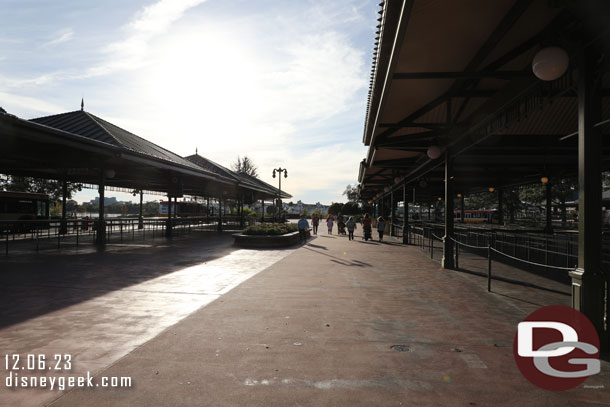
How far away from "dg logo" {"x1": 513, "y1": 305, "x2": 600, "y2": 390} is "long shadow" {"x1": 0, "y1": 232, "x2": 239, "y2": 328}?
6.75 meters

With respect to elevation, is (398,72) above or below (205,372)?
above

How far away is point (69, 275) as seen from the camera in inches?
356

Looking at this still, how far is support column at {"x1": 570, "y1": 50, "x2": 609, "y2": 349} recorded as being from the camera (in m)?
4.54

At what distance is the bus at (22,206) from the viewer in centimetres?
2563

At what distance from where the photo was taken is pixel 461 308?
6.25 m

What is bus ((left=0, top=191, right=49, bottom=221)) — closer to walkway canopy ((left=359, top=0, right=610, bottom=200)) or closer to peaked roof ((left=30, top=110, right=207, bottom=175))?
peaked roof ((left=30, top=110, right=207, bottom=175))

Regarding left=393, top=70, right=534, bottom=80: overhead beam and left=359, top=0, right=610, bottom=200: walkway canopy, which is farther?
left=393, top=70, right=534, bottom=80: overhead beam

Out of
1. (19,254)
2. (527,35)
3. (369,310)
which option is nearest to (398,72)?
(527,35)

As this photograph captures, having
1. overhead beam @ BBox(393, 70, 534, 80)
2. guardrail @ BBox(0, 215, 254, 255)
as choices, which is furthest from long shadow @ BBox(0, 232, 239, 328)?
overhead beam @ BBox(393, 70, 534, 80)

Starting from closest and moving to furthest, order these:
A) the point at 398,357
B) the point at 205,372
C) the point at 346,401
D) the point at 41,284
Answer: the point at 346,401
the point at 205,372
the point at 398,357
the point at 41,284

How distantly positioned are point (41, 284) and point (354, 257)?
29.8 feet

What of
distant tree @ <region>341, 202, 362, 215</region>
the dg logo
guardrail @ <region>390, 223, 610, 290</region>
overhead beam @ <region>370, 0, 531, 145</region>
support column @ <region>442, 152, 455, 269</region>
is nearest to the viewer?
the dg logo

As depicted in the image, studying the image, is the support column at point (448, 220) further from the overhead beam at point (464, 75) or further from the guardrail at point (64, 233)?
the guardrail at point (64, 233)

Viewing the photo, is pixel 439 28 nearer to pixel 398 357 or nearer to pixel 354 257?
pixel 398 357
